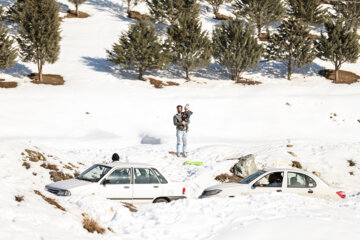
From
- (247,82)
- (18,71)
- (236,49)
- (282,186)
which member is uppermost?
(236,49)

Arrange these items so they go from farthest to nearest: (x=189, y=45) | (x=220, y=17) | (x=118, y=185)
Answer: (x=220, y=17) < (x=189, y=45) < (x=118, y=185)

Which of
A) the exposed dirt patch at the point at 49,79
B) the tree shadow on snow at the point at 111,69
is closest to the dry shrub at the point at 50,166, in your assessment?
the exposed dirt patch at the point at 49,79

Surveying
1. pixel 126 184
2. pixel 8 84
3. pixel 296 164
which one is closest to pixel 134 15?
pixel 8 84

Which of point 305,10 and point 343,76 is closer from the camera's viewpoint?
point 343,76

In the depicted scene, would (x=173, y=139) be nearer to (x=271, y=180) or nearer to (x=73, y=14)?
(x=271, y=180)

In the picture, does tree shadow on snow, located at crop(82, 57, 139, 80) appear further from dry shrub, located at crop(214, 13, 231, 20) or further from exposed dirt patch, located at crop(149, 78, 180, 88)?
dry shrub, located at crop(214, 13, 231, 20)

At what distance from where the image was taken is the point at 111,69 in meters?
41.4

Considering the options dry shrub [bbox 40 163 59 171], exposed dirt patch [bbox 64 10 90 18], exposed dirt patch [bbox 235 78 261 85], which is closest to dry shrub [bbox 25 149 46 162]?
dry shrub [bbox 40 163 59 171]

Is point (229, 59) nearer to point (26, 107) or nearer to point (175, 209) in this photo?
point (26, 107)

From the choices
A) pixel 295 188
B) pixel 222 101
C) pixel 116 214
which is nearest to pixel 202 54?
A: pixel 222 101

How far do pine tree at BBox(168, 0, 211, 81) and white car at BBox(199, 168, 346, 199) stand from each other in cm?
2925

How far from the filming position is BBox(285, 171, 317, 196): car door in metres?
11.4

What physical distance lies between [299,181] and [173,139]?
12.5m

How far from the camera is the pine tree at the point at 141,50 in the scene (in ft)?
124
